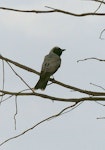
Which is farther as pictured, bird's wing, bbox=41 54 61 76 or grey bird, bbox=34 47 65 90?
bird's wing, bbox=41 54 61 76

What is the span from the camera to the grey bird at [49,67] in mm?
8100

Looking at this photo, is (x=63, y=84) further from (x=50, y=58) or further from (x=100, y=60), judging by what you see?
(x=50, y=58)

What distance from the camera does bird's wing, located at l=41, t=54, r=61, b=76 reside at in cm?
900

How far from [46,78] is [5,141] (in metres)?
5.02

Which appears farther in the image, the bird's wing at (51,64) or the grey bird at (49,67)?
the bird's wing at (51,64)

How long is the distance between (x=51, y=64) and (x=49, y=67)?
276mm

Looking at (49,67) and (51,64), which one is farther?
(51,64)

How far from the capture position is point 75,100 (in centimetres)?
376

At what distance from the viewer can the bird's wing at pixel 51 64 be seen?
9.00 meters

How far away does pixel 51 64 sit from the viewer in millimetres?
9469

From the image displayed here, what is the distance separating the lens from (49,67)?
920 centimetres

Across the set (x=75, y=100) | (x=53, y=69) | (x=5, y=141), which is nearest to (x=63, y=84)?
(x=75, y=100)

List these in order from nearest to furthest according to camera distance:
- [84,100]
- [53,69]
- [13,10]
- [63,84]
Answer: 1. [13,10]
2. [84,100]
3. [63,84]
4. [53,69]

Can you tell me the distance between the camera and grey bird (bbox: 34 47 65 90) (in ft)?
26.6
